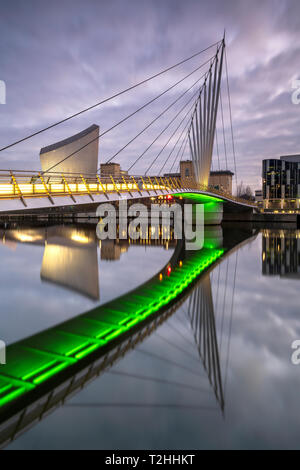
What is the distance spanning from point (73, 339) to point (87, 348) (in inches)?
22.3

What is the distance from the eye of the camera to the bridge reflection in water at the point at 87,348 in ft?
13.0

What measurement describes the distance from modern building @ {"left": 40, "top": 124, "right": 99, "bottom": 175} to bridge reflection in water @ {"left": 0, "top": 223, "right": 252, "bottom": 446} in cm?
4038

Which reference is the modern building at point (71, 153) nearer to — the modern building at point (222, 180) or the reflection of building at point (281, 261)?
the reflection of building at point (281, 261)

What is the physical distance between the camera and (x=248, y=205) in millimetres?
48094

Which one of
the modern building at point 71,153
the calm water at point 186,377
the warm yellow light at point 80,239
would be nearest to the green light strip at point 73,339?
the calm water at point 186,377

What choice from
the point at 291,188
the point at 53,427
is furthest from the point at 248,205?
the point at 291,188

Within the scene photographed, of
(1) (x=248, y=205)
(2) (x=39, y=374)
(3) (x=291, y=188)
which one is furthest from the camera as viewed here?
(3) (x=291, y=188)

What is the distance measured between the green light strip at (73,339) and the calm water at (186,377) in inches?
18.9

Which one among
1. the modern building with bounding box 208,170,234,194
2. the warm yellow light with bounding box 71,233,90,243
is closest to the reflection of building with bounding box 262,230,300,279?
the warm yellow light with bounding box 71,233,90,243

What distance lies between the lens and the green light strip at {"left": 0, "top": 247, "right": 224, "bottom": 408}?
4488mm

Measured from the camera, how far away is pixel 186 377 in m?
4.58
